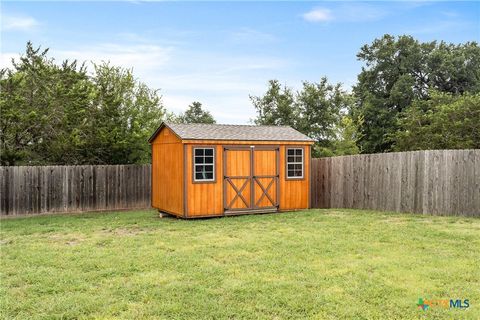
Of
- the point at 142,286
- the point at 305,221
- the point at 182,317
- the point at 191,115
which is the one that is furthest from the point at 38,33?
the point at 191,115

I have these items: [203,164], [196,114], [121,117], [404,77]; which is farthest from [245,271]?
[196,114]

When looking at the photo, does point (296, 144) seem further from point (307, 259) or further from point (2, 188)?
point (2, 188)

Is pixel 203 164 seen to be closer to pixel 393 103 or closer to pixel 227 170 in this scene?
pixel 227 170

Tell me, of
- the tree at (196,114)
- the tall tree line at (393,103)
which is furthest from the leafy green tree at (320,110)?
the tree at (196,114)

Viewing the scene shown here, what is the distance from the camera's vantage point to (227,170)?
41.3 ft

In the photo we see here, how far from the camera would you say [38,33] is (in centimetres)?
1720

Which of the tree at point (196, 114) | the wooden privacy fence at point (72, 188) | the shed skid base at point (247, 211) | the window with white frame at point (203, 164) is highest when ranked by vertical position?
the tree at point (196, 114)

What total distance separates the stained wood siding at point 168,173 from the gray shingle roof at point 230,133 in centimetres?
33

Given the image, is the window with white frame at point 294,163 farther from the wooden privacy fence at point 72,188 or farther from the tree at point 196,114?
the tree at point 196,114

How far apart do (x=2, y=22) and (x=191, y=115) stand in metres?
35.2

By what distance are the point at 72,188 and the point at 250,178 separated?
675 centimetres

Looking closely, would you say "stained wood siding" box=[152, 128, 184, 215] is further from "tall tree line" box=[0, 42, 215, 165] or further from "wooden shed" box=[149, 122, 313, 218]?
"tall tree line" box=[0, 42, 215, 165]

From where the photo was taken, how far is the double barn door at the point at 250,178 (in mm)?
12633

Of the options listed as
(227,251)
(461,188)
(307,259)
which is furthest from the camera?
(461,188)
